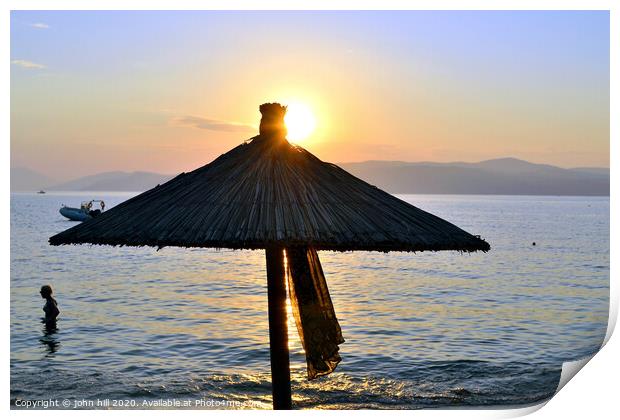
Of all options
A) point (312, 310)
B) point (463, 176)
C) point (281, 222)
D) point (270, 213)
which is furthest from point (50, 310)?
point (463, 176)

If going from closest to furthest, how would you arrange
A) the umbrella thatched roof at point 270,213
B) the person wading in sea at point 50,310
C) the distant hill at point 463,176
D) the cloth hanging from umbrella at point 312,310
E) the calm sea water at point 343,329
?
the umbrella thatched roof at point 270,213, the cloth hanging from umbrella at point 312,310, the calm sea water at point 343,329, the person wading in sea at point 50,310, the distant hill at point 463,176

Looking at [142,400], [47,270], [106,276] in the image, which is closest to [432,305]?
[142,400]

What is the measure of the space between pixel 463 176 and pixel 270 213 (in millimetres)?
96786

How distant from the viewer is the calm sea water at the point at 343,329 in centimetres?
1244

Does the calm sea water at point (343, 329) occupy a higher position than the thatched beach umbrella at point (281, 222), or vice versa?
the thatched beach umbrella at point (281, 222)

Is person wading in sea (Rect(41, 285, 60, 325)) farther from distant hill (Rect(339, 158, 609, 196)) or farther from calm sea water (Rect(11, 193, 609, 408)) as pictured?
distant hill (Rect(339, 158, 609, 196))

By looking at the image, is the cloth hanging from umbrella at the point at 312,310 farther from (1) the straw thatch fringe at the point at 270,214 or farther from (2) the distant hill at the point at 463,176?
(2) the distant hill at the point at 463,176

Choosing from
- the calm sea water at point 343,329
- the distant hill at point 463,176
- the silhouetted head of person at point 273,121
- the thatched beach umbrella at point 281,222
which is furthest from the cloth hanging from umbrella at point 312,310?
the distant hill at point 463,176

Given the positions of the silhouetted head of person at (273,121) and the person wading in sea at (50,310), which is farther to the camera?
the person wading in sea at (50,310)

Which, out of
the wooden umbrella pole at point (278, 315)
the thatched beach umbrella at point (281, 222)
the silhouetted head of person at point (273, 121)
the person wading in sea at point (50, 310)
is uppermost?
the silhouetted head of person at point (273, 121)

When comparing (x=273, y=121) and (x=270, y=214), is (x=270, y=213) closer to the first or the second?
(x=270, y=214)

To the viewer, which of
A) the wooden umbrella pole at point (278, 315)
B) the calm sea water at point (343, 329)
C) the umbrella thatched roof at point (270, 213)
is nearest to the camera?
Result: the umbrella thatched roof at point (270, 213)
